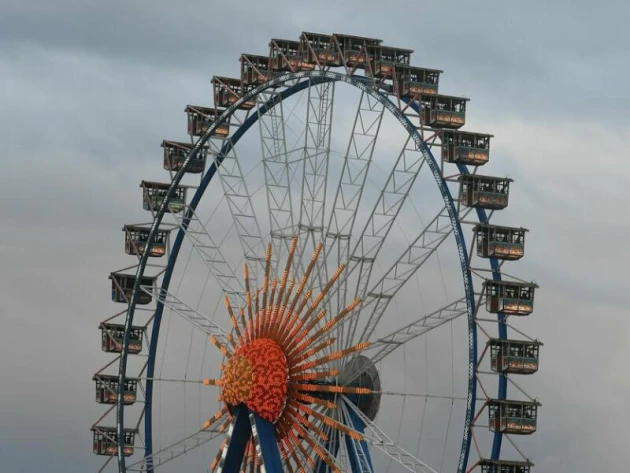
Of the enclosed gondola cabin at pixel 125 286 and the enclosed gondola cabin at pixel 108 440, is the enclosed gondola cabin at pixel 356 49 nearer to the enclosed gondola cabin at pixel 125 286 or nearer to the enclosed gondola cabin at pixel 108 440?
the enclosed gondola cabin at pixel 125 286

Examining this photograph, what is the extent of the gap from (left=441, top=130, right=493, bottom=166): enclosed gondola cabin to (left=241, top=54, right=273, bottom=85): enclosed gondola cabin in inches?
467

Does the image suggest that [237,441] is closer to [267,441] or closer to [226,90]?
[267,441]

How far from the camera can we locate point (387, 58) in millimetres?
78438

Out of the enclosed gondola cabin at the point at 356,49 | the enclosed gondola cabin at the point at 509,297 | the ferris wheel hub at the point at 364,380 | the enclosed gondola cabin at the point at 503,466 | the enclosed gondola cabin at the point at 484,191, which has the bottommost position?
the enclosed gondola cabin at the point at 503,466

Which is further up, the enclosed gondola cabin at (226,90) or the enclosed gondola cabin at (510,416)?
the enclosed gondola cabin at (226,90)

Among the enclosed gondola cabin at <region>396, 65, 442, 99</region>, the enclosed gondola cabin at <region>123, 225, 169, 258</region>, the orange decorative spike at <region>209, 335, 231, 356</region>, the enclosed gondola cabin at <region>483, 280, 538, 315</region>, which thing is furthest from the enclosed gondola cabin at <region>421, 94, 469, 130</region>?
the enclosed gondola cabin at <region>123, 225, 169, 258</region>

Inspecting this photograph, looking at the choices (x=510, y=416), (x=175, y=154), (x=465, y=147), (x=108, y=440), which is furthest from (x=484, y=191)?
(x=108, y=440)

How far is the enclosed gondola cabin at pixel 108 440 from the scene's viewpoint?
8688 cm

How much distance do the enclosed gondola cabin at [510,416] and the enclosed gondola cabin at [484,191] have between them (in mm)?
6870

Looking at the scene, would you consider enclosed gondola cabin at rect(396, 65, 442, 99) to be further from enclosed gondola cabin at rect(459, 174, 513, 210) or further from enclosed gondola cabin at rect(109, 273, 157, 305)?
enclosed gondola cabin at rect(109, 273, 157, 305)

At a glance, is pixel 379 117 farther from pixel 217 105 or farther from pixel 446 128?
pixel 217 105

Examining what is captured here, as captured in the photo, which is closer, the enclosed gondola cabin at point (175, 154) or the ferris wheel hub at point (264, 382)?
the ferris wheel hub at point (264, 382)

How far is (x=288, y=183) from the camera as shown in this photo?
80062 millimetres

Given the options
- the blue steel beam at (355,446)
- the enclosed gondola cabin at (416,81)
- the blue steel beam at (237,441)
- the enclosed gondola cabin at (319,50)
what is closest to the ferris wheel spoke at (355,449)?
the blue steel beam at (355,446)
